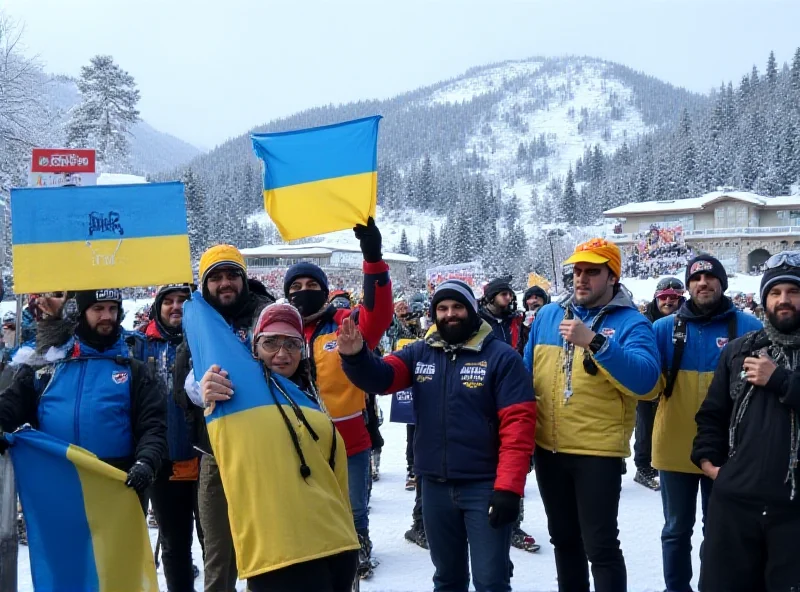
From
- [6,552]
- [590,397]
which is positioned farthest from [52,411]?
[590,397]

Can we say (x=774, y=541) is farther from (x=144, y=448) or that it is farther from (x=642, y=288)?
(x=642, y=288)

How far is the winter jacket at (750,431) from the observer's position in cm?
308

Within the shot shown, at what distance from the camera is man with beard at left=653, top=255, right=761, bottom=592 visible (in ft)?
13.8

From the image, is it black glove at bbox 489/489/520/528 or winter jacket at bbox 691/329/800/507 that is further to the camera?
black glove at bbox 489/489/520/528

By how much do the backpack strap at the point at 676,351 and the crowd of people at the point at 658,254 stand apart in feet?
161

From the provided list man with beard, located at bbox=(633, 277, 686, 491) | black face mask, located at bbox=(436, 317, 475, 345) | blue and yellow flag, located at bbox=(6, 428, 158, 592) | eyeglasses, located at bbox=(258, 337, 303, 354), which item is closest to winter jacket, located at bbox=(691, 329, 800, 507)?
black face mask, located at bbox=(436, 317, 475, 345)

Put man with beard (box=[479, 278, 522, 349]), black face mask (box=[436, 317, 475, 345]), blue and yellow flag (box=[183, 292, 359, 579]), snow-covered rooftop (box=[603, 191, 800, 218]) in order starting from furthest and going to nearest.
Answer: snow-covered rooftop (box=[603, 191, 800, 218])
man with beard (box=[479, 278, 522, 349])
black face mask (box=[436, 317, 475, 345])
blue and yellow flag (box=[183, 292, 359, 579])

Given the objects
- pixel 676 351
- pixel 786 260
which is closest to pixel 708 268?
pixel 676 351

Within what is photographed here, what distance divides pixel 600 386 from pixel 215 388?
6.66 feet

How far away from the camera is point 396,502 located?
23.2 feet

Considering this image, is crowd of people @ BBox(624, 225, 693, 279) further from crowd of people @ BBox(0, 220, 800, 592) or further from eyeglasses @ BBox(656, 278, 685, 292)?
crowd of people @ BBox(0, 220, 800, 592)

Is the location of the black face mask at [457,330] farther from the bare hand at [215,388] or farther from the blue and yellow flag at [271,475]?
the bare hand at [215,388]

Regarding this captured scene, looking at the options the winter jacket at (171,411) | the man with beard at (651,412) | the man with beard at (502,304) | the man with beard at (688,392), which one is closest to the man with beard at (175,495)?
the winter jacket at (171,411)

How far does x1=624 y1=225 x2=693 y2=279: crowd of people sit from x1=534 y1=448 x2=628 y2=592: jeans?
50.0 metres
